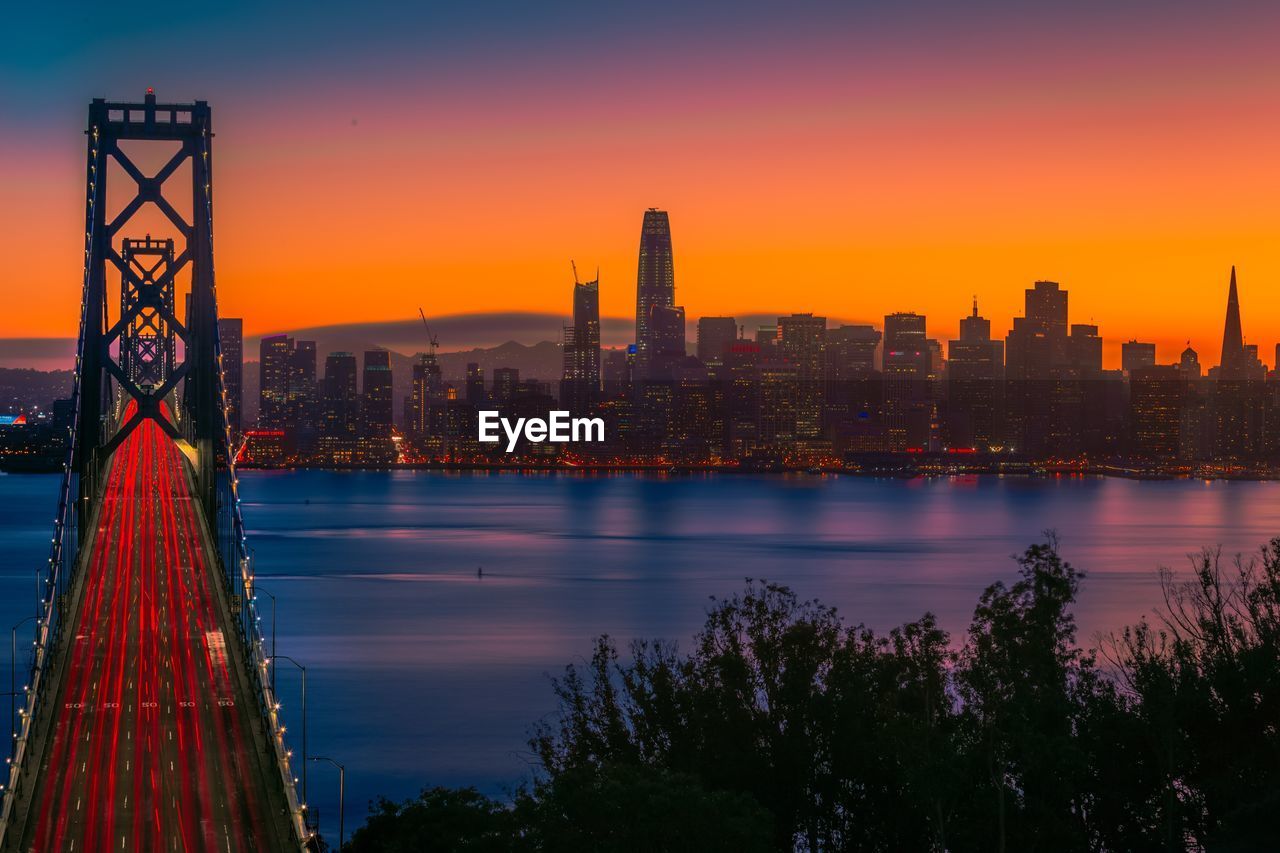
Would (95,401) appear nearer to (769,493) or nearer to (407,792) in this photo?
(407,792)

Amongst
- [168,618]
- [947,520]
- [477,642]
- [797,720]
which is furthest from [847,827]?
[947,520]

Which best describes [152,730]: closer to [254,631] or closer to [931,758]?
[254,631]

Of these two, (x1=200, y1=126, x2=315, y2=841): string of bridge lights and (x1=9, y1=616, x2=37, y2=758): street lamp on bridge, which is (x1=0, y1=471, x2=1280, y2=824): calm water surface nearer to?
(x1=200, y1=126, x2=315, y2=841): string of bridge lights

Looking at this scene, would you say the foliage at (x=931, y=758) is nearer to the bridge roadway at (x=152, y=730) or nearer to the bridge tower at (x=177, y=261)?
the bridge roadway at (x=152, y=730)

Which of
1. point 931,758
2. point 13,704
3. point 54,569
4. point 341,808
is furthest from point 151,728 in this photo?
point 931,758

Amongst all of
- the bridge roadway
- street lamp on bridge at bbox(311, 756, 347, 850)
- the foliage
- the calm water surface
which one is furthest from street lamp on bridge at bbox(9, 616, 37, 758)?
the calm water surface

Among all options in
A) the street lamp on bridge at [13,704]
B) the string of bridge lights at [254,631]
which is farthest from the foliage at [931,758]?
the street lamp on bridge at [13,704]

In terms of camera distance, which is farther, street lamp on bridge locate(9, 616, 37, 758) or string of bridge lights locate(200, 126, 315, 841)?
street lamp on bridge locate(9, 616, 37, 758)
